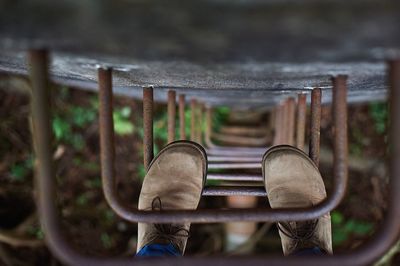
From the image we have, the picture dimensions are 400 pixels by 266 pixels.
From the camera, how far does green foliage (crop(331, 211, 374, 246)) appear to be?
7.79 ft

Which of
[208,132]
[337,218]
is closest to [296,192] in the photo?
[208,132]

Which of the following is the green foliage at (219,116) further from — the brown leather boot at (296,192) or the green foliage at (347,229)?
the brown leather boot at (296,192)

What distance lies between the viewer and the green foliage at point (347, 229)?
93.5 inches

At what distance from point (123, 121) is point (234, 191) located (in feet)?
5.07

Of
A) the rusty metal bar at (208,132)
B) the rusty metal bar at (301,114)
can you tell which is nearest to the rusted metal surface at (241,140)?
the rusty metal bar at (208,132)

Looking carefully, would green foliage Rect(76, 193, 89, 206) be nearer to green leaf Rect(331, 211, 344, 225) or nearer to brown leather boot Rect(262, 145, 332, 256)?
green leaf Rect(331, 211, 344, 225)

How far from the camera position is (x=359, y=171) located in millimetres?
2475

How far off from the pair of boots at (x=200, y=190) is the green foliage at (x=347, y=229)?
4.96 feet

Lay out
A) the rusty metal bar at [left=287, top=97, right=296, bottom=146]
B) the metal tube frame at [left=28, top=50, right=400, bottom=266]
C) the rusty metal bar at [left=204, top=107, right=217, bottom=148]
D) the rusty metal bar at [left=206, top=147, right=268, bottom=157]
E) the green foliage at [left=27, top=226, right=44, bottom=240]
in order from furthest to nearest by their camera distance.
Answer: the green foliage at [left=27, top=226, right=44, bottom=240], the rusty metal bar at [left=204, top=107, right=217, bottom=148], the rusty metal bar at [left=206, top=147, right=268, bottom=157], the rusty metal bar at [left=287, top=97, right=296, bottom=146], the metal tube frame at [left=28, top=50, right=400, bottom=266]

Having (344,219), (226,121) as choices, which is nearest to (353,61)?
(226,121)

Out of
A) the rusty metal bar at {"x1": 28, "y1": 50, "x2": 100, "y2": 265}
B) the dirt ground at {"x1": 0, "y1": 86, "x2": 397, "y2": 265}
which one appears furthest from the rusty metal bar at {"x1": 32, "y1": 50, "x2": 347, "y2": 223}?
the dirt ground at {"x1": 0, "y1": 86, "x2": 397, "y2": 265}

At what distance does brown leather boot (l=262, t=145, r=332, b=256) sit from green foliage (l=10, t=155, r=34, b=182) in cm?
174

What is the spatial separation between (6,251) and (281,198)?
180cm

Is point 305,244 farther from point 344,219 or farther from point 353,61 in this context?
point 344,219
